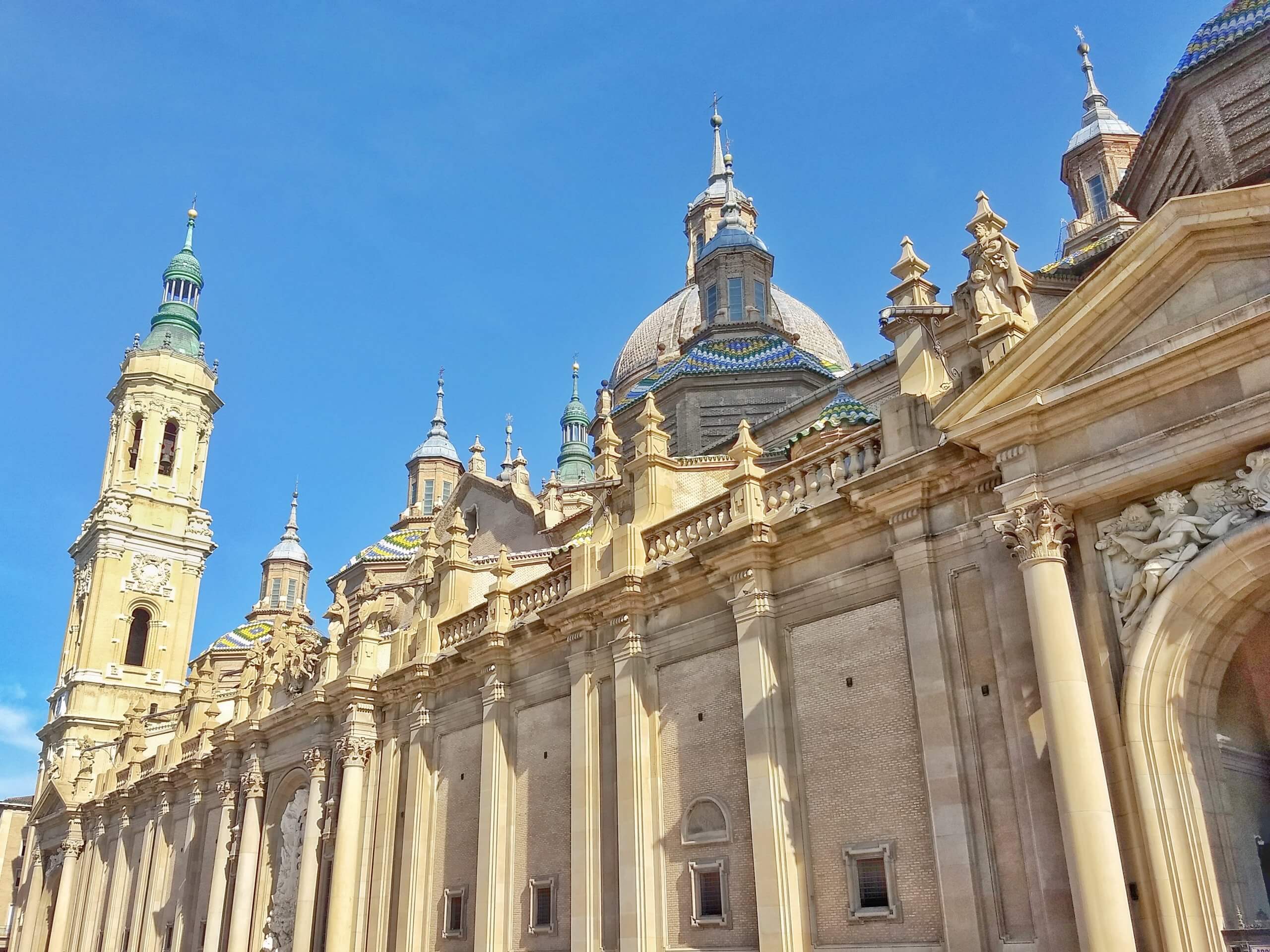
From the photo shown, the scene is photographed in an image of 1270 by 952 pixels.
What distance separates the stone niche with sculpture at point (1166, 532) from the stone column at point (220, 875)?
88.1 ft

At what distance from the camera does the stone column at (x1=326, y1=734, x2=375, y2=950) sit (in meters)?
25.1

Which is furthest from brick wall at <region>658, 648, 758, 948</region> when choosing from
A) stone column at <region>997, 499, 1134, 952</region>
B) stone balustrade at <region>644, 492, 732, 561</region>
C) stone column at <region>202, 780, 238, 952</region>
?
stone column at <region>202, 780, 238, 952</region>

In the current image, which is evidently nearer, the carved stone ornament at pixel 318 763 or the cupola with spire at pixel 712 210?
the carved stone ornament at pixel 318 763

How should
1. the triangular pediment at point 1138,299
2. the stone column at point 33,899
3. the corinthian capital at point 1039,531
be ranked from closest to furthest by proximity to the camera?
the triangular pediment at point 1138,299, the corinthian capital at point 1039,531, the stone column at point 33,899

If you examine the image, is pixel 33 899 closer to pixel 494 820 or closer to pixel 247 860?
pixel 247 860

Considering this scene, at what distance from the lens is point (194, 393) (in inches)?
2660

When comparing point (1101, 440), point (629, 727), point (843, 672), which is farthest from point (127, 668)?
point (1101, 440)

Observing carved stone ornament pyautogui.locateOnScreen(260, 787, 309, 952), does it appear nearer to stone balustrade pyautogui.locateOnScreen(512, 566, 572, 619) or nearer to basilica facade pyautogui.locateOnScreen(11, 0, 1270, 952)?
basilica facade pyautogui.locateOnScreen(11, 0, 1270, 952)

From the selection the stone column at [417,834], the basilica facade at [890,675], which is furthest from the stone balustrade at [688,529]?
the stone column at [417,834]

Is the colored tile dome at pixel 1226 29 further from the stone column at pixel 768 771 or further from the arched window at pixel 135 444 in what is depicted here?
the arched window at pixel 135 444

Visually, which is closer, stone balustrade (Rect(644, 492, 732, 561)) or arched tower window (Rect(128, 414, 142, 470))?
stone balustrade (Rect(644, 492, 732, 561))

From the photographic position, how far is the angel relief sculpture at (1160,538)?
1246 centimetres

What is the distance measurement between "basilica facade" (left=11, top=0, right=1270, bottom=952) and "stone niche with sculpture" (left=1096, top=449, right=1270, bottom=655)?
0.12 ft

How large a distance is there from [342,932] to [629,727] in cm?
1047
